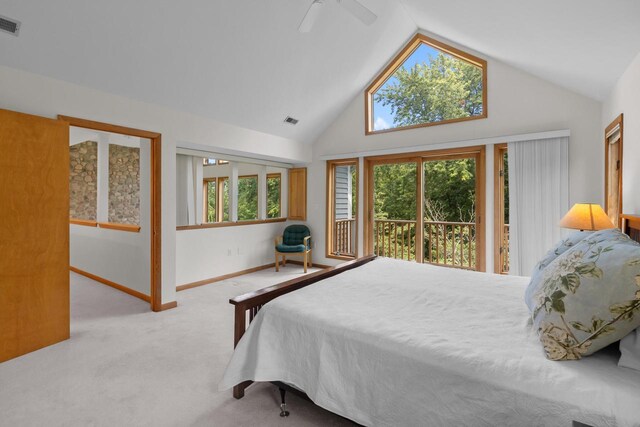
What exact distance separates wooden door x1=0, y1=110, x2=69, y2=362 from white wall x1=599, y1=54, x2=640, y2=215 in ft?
14.9

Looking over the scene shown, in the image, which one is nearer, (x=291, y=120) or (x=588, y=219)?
(x=588, y=219)

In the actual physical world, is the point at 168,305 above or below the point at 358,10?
below

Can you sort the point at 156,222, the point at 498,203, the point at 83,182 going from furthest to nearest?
1. the point at 83,182
2. the point at 498,203
3. the point at 156,222

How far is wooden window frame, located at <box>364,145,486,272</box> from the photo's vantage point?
4.35m

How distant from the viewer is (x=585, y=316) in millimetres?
1155

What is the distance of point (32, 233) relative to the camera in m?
2.61

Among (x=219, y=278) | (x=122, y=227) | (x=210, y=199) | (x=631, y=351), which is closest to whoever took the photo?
(x=631, y=351)

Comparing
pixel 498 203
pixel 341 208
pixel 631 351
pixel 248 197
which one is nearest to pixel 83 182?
pixel 248 197

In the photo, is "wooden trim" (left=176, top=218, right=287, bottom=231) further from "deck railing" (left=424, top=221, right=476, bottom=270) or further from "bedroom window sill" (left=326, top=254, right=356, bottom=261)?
"deck railing" (left=424, top=221, right=476, bottom=270)

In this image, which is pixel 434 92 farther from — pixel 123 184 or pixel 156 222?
pixel 123 184

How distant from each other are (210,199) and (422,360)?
6.22m

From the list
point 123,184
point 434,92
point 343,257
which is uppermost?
point 434,92

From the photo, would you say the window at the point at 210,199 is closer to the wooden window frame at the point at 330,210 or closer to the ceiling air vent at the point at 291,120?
the wooden window frame at the point at 330,210

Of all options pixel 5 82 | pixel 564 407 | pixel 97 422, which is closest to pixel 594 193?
pixel 564 407
